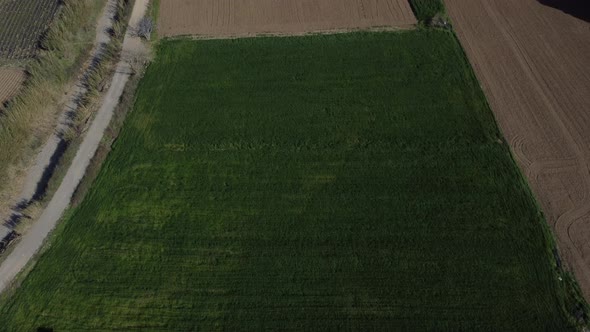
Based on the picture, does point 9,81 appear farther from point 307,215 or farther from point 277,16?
point 307,215

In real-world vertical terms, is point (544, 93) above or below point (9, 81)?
above

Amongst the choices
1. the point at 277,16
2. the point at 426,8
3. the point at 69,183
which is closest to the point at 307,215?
the point at 69,183

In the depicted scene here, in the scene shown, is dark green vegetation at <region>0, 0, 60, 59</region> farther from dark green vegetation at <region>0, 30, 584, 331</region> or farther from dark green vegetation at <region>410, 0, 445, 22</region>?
dark green vegetation at <region>410, 0, 445, 22</region>

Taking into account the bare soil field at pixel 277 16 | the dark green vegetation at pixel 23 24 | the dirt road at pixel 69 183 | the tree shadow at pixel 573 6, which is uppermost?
the tree shadow at pixel 573 6

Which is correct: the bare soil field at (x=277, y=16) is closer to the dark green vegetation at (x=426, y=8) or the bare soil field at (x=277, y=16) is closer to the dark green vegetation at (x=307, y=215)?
the dark green vegetation at (x=426, y=8)

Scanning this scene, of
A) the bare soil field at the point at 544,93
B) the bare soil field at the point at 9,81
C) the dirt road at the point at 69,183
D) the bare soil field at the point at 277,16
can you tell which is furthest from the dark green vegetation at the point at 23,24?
the bare soil field at the point at 544,93
